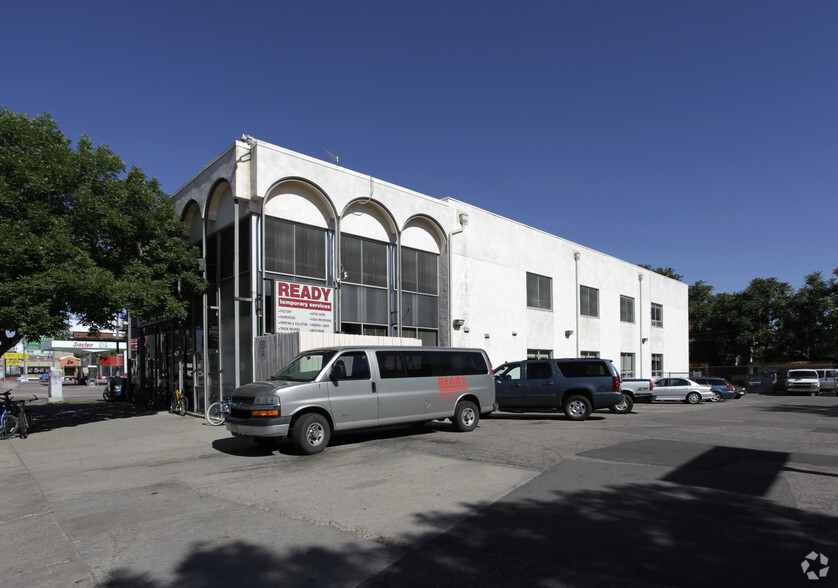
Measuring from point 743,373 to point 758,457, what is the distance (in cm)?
4482

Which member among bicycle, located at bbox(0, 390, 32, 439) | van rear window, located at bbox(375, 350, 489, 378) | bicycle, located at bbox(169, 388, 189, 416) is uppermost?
van rear window, located at bbox(375, 350, 489, 378)

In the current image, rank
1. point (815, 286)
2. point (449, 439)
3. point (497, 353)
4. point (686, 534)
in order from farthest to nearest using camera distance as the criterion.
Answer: point (815, 286) < point (497, 353) < point (449, 439) < point (686, 534)

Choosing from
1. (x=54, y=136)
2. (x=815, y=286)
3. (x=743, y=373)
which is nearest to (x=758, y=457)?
(x=54, y=136)

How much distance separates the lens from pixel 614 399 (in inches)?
607

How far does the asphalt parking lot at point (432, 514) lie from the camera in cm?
441

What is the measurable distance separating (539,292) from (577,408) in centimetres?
1113

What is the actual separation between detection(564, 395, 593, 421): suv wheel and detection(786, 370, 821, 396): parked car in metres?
27.2

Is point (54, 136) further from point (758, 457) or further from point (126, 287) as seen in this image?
point (758, 457)

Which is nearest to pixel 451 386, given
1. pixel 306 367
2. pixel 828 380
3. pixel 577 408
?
pixel 306 367

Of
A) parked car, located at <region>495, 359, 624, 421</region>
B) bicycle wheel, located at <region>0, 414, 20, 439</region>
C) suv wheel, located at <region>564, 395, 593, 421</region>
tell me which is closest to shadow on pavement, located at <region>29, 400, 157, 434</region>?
bicycle wheel, located at <region>0, 414, 20, 439</region>

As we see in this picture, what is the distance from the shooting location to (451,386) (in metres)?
12.3

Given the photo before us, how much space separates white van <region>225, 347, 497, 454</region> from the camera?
9547 mm

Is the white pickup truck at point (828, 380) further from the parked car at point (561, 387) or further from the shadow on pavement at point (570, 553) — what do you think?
the shadow on pavement at point (570, 553)

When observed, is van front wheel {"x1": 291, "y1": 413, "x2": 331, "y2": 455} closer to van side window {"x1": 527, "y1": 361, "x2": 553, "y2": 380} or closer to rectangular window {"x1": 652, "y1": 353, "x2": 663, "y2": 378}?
van side window {"x1": 527, "y1": 361, "x2": 553, "y2": 380}
